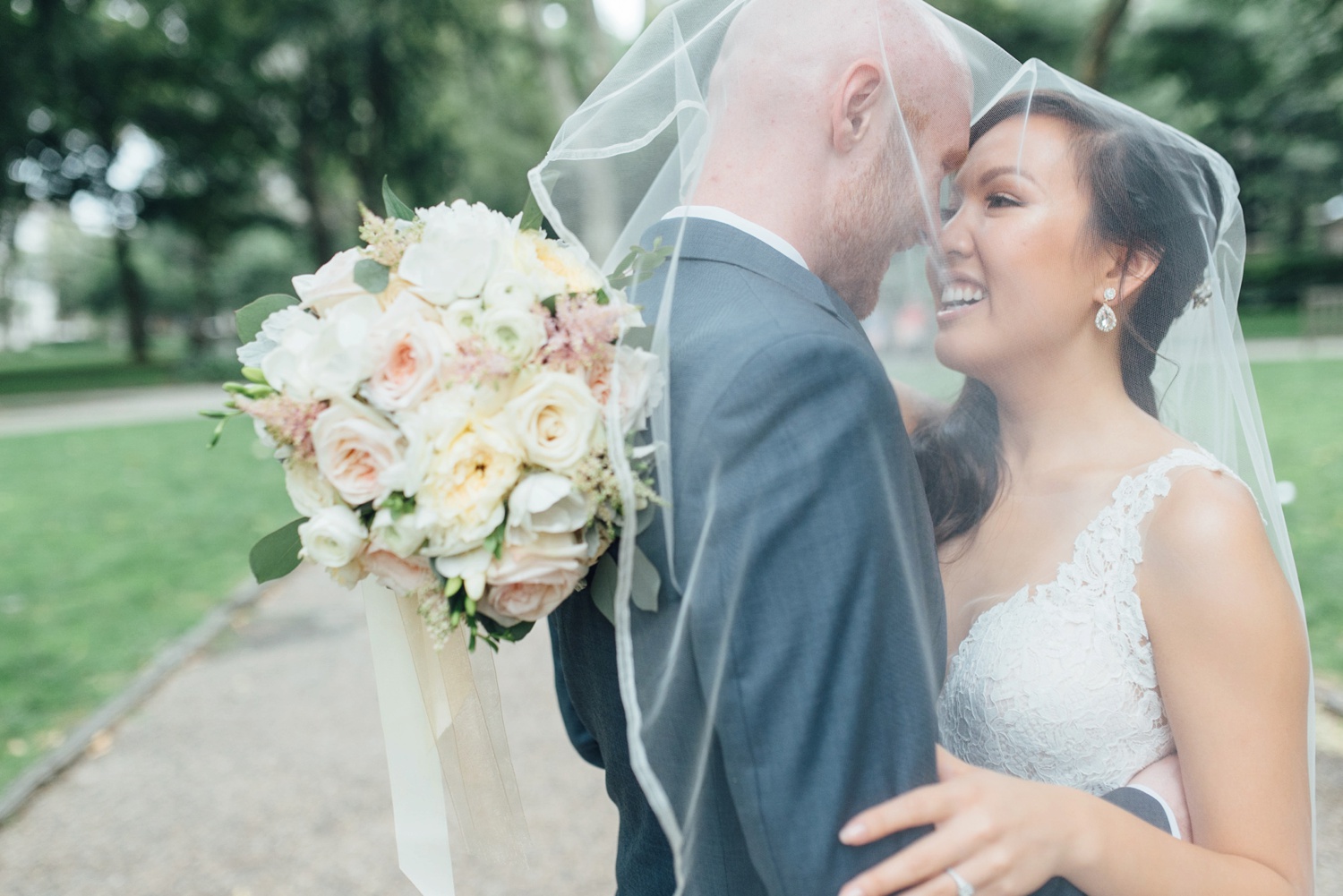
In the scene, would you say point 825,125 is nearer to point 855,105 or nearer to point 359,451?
point 855,105

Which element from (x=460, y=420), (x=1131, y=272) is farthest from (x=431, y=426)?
(x=1131, y=272)

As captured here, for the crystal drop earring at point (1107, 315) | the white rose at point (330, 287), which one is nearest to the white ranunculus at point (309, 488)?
the white rose at point (330, 287)

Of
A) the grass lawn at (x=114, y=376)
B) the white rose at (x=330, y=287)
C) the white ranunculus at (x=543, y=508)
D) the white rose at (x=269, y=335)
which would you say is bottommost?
the white ranunculus at (x=543, y=508)

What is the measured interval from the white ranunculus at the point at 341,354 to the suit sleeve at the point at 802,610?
0.44m

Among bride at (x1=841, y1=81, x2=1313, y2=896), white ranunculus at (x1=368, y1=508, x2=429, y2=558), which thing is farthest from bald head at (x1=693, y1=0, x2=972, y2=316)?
white ranunculus at (x1=368, y1=508, x2=429, y2=558)

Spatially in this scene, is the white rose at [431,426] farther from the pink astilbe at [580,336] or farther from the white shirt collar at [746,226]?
the white shirt collar at [746,226]

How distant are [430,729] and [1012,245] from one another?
53.2 inches

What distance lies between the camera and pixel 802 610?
117cm

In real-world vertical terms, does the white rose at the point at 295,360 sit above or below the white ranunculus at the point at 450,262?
below

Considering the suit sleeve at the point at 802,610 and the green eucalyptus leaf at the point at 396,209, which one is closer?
the suit sleeve at the point at 802,610

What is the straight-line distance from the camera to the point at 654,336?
1.29m

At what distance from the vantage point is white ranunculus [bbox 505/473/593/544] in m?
1.19

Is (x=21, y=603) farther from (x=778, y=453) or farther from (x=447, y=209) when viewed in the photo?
(x=778, y=453)

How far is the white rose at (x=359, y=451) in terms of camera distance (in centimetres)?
123
